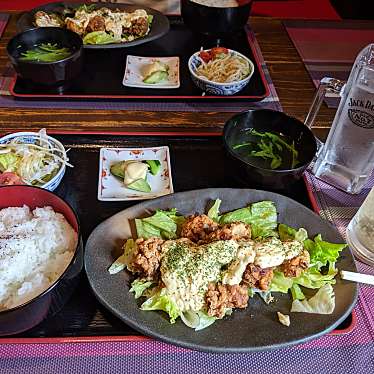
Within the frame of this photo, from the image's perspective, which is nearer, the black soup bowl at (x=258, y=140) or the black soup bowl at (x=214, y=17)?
the black soup bowl at (x=258, y=140)

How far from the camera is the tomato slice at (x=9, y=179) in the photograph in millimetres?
1420

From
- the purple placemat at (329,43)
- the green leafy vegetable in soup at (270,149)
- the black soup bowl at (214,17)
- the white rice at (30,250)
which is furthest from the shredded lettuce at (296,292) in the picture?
the black soup bowl at (214,17)

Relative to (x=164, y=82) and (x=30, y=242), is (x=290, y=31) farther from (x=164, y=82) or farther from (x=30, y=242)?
(x=30, y=242)

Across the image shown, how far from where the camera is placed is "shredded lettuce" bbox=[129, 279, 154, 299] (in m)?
1.18

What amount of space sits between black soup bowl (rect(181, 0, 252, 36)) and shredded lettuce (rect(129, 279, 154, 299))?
4.89 feet

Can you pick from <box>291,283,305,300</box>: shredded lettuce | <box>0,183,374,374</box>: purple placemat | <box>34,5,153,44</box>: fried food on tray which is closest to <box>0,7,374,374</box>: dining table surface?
<box>0,183,374,374</box>: purple placemat

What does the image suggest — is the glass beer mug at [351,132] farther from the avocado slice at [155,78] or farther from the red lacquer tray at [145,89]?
the avocado slice at [155,78]

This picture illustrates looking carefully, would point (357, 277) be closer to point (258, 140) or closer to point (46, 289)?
point (258, 140)

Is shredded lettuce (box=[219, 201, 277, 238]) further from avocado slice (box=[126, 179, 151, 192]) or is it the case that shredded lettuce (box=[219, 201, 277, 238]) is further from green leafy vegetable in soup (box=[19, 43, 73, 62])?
green leafy vegetable in soup (box=[19, 43, 73, 62])

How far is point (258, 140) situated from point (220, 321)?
0.76 meters

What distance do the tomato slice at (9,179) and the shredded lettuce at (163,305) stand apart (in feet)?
1.97

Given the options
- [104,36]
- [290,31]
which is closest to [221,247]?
[104,36]

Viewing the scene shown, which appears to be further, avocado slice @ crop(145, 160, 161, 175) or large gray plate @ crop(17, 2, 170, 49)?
large gray plate @ crop(17, 2, 170, 49)

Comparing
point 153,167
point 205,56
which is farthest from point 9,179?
point 205,56
